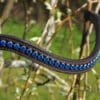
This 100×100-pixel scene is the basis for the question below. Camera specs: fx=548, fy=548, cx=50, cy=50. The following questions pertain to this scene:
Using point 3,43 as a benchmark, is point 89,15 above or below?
below

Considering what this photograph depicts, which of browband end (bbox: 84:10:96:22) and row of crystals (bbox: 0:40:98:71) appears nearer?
row of crystals (bbox: 0:40:98:71)

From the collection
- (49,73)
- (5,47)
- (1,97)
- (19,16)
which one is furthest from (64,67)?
(19,16)

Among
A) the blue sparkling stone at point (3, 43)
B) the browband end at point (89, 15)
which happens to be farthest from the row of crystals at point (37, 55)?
the browband end at point (89, 15)

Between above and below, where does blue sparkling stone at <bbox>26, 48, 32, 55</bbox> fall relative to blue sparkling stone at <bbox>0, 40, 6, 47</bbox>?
below

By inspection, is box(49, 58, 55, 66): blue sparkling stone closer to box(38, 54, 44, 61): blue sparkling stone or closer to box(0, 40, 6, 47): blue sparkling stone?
box(38, 54, 44, 61): blue sparkling stone

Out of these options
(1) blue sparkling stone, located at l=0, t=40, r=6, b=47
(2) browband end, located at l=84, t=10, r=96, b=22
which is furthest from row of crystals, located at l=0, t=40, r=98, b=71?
(2) browband end, located at l=84, t=10, r=96, b=22

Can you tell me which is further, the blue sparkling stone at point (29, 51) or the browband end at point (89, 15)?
the browband end at point (89, 15)

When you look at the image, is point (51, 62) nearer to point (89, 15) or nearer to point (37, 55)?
point (37, 55)

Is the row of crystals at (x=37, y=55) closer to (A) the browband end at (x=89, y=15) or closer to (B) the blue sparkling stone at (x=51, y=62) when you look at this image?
(B) the blue sparkling stone at (x=51, y=62)

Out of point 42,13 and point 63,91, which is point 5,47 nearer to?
point 63,91

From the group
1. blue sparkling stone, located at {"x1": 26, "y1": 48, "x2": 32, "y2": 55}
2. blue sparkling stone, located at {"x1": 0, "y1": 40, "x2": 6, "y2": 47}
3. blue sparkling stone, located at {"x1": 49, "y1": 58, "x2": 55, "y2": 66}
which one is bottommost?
blue sparkling stone, located at {"x1": 49, "y1": 58, "x2": 55, "y2": 66}

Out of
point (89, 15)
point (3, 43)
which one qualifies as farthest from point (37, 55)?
point (89, 15)
